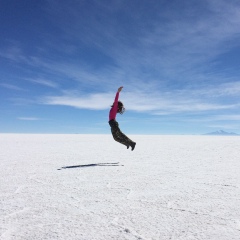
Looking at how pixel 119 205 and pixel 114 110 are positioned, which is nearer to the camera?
pixel 119 205

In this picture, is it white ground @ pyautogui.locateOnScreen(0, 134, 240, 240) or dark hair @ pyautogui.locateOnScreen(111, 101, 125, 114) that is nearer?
white ground @ pyautogui.locateOnScreen(0, 134, 240, 240)

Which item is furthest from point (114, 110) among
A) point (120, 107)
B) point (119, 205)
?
point (119, 205)

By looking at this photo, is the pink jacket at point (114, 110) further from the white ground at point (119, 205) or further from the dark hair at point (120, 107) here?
the white ground at point (119, 205)

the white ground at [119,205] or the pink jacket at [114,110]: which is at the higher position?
the pink jacket at [114,110]

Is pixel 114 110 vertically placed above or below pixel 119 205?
above

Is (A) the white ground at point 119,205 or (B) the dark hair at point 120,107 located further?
(B) the dark hair at point 120,107

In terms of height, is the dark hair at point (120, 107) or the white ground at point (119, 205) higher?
the dark hair at point (120, 107)

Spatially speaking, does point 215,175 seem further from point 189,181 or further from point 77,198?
point 77,198

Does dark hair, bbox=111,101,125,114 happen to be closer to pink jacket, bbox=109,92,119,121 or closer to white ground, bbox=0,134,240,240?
pink jacket, bbox=109,92,119,121

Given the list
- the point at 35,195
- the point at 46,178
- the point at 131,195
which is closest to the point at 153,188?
the point at 131,195

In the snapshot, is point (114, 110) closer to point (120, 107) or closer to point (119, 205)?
point (120, 107)

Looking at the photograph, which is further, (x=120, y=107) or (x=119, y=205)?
(x=120, y=107)

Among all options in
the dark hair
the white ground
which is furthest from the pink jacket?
the white ground

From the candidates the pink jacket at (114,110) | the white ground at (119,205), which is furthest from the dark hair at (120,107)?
Result: the white ground at (119,205)
